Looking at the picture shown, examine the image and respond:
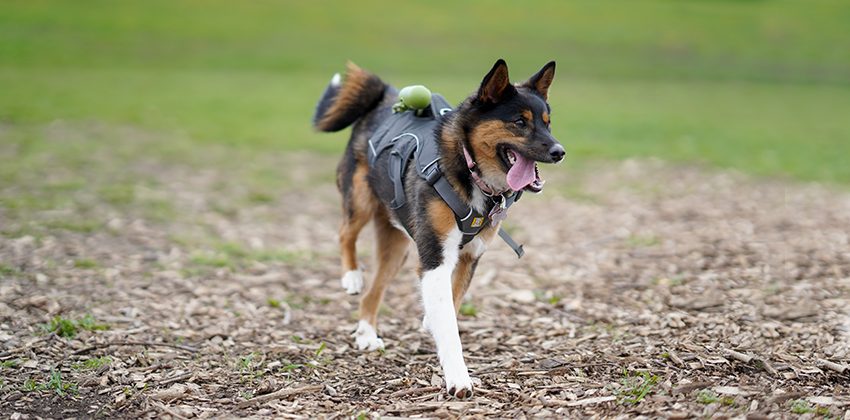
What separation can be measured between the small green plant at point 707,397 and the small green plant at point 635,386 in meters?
0.26

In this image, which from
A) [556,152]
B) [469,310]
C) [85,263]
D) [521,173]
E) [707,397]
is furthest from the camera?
[85,263]

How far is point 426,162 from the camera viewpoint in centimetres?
511

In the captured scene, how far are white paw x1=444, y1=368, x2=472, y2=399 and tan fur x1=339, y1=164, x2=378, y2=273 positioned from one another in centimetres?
166

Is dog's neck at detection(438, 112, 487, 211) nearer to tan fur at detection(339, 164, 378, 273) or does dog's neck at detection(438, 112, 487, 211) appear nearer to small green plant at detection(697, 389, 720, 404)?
tan fur at detection(339, 164, 378, 273)

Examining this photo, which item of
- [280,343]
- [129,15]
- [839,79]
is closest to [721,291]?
[280,343]

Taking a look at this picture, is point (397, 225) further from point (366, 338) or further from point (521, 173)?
point (521, 173)

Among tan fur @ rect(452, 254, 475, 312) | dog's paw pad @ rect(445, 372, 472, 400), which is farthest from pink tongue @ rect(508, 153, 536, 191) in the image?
dog's paw pad @ rect(445, 372, 472, 400)

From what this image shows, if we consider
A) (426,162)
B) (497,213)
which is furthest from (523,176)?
(426,162)

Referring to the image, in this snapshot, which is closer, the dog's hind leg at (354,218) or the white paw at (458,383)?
the white paw at (458,383)

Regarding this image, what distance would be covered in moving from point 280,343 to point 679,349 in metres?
2.55

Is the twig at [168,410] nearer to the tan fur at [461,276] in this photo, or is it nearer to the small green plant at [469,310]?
the tan fur at [461,276]

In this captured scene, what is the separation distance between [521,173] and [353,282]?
1841mm

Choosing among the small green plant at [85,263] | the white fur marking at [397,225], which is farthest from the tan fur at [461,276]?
the small green plant at [85,263]

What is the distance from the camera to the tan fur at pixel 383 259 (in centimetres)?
586
